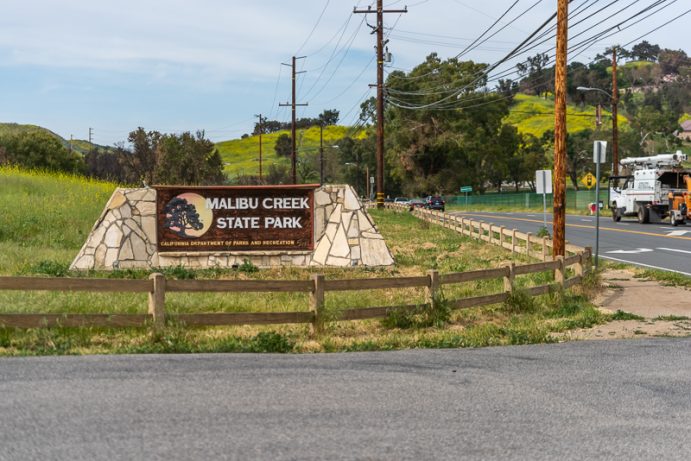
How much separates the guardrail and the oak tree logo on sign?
9.06 metres

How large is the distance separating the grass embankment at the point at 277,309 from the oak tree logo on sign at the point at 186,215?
1.32 metres

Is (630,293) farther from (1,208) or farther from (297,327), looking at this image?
(1,208)

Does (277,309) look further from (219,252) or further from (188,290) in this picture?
(219,252)

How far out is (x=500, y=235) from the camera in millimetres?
28766

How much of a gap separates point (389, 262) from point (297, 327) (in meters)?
8.13

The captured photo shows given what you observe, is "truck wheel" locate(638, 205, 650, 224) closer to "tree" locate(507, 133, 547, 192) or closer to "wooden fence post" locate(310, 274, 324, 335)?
"wooden fence post" locate(310, 274, 324, 335)

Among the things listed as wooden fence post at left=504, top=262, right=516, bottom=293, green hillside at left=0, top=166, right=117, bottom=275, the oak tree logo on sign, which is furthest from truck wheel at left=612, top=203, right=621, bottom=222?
wooden fence post at left=504, top=262, right=516, bottom=293

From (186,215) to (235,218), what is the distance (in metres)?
1.19

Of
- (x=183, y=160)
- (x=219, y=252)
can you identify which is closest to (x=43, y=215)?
(x=219, y=252)

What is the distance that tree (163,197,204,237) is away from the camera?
766 inches

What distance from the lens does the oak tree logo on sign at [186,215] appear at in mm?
19469

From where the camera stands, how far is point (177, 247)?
19.5 meters

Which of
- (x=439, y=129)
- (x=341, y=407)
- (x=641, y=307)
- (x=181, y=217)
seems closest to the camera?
(x=341, y=407)

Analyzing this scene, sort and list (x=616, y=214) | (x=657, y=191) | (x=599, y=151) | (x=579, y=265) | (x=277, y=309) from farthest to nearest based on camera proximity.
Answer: (x=616, y=214) < (x=657, y=191) < (x=599, y=151) < (x=579, y=265) < (x=277, y=309)
